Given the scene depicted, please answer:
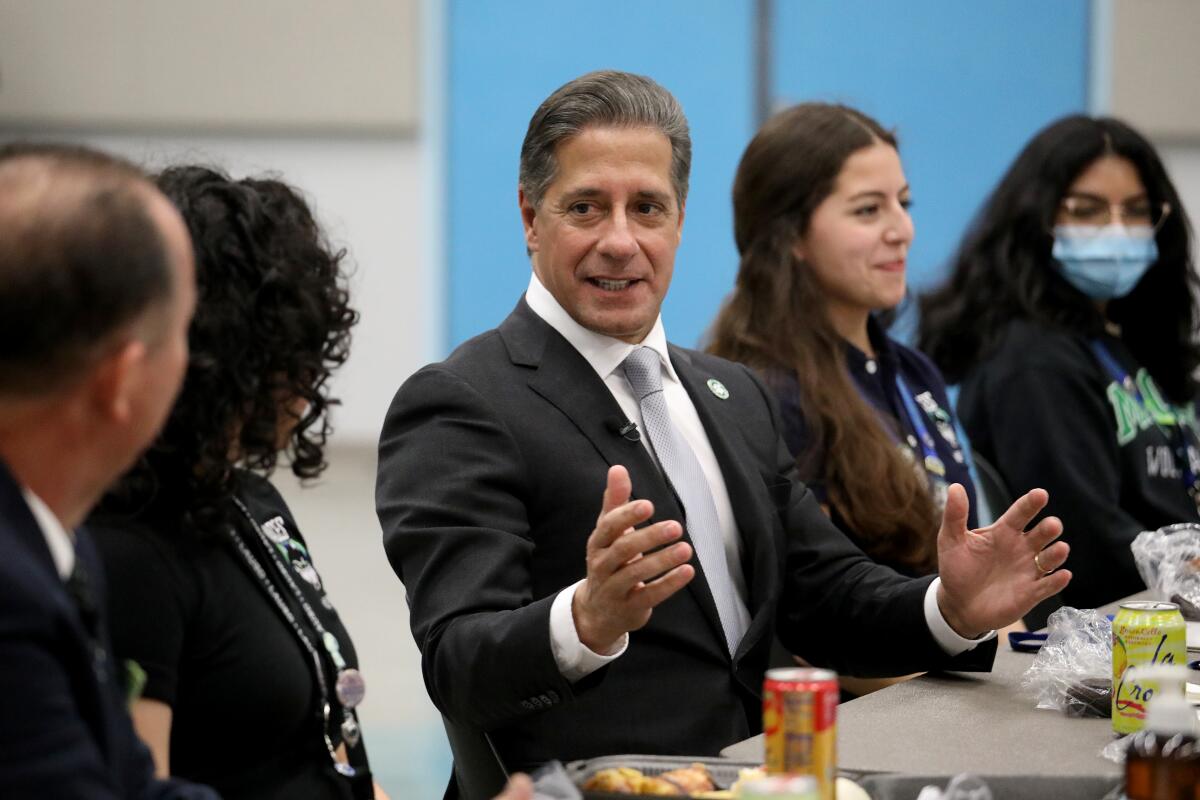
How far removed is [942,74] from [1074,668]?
5597mm

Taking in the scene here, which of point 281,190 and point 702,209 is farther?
point 702,209

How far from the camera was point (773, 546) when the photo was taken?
2.17 metres

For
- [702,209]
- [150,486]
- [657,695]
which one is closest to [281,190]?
[150,486]

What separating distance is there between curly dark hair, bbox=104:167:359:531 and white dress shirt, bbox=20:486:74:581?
0.50 m

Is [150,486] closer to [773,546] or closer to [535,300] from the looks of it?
[535,300]

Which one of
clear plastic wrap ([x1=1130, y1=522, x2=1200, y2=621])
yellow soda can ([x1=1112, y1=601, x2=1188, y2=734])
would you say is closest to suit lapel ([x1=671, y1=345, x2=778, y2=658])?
yellow soda can ([x1=1112, y1=601, x2=1188, y2=734])

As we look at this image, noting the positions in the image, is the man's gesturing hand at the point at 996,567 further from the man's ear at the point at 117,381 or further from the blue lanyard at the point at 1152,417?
the blue lanyard at the point at 1152,417

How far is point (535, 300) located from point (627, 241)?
0.16 meters

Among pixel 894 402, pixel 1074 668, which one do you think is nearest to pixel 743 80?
pixel 894 402

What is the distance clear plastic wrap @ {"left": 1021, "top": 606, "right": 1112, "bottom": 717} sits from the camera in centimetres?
182

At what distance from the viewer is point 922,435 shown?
3.01m

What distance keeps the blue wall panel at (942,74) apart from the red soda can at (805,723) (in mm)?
5866

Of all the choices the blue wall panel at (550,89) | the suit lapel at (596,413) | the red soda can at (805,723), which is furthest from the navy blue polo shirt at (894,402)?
the blue wall panel at (550,89)

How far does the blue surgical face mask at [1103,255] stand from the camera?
353cm
